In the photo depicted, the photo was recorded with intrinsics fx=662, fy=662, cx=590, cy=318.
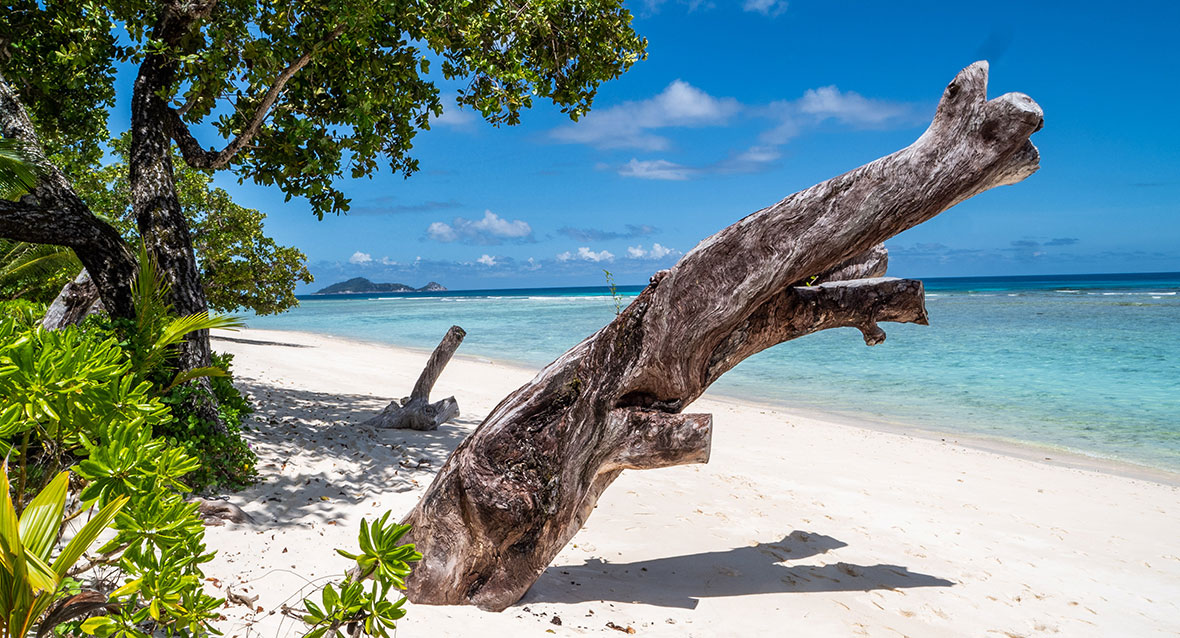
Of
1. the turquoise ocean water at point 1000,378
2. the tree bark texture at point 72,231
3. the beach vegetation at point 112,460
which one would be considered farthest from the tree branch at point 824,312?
the turquoise ocean water at point 1000,378

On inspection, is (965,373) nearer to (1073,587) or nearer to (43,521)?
(1073,587)

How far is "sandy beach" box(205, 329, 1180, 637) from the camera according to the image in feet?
12.7

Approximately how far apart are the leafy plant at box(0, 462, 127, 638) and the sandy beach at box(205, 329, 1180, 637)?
5.10ft

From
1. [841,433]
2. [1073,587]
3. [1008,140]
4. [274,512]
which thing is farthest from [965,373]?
[274,512]

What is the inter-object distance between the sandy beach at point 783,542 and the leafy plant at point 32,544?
1.56m

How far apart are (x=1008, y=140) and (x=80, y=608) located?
4.46 metres

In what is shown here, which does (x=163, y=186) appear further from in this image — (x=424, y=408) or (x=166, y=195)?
(x=424, y=408)

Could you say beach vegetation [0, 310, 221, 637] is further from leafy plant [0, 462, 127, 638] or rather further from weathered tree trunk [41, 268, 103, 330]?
weathered tree trunk [41, 268, 103, 330]

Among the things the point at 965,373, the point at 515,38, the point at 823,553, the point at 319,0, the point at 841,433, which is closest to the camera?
the point at 823,553

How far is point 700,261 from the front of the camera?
368cm

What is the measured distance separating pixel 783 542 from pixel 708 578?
3.55ft

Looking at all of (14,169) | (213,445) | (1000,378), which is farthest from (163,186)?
(1000,378)

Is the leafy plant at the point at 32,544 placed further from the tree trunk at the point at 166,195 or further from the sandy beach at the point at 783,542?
the tree trunk at the point at 166,195

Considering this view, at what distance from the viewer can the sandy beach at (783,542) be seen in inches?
153
